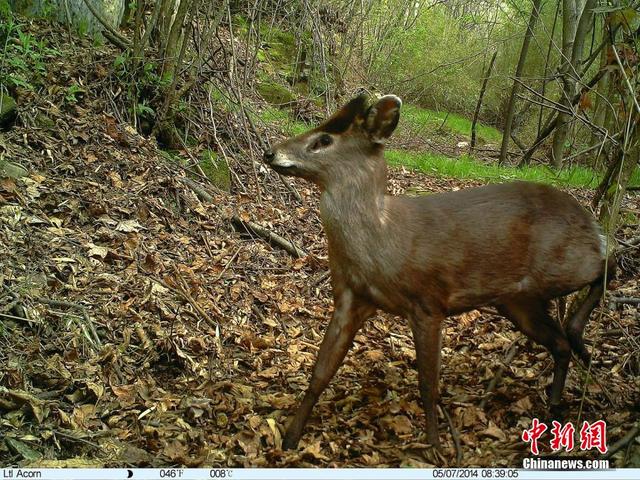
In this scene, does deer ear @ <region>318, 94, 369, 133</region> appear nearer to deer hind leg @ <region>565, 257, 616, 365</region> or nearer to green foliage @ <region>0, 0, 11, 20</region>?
deer hind leg @ <region>565, 257, 616, 365</region>

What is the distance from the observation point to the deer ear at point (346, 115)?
380cm

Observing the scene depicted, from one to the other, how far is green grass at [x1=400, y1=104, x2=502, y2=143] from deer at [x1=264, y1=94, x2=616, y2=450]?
1597 centimetres

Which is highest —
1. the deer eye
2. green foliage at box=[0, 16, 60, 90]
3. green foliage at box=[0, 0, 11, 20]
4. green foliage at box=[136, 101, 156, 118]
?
green foliage at box=[0, 0, 11, 20]

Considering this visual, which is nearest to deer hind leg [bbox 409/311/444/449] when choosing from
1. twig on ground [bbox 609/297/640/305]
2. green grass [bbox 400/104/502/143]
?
twig on ground [bbox 609/297/640/305]

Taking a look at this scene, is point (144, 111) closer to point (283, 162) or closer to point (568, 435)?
point (283, 162)

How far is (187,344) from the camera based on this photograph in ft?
16.0

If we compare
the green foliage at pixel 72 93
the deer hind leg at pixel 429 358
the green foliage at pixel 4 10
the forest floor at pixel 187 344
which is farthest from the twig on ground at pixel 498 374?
the green foliage at pixel 4 10

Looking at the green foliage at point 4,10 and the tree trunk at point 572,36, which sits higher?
the tree trunk at point 572,36

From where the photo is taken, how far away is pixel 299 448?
404 cm

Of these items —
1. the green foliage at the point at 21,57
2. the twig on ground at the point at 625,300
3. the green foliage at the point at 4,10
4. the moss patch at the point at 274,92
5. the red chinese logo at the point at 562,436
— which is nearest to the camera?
the red chinese logo at the point at 562,436

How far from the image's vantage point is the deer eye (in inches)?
153

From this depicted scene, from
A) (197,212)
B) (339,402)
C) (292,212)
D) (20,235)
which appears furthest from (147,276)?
(292,212)

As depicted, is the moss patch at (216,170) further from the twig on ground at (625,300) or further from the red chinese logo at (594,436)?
the red chinese logo at (594,436)

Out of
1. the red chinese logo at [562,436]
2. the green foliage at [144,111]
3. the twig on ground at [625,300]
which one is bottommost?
the red chinese logo at [562,436]
